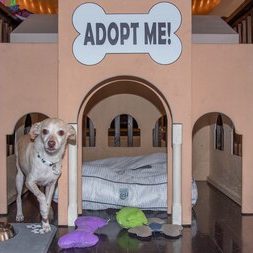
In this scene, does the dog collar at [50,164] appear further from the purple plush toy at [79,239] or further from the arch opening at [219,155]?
the arch opening at [219,155]

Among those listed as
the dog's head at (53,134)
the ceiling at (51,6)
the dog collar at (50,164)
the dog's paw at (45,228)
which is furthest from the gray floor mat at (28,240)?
the ceiling at (51,6)

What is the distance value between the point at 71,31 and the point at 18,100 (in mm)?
639

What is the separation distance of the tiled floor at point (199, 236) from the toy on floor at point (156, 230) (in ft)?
0.13

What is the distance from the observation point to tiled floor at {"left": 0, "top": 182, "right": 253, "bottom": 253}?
88.1 inches

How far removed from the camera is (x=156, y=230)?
8.27 feet

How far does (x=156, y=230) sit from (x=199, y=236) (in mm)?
262

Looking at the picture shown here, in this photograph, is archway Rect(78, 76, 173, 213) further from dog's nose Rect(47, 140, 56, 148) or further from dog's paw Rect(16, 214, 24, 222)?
dog's nose Rect(47, 140, 56, 148)

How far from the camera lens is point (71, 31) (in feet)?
8.91

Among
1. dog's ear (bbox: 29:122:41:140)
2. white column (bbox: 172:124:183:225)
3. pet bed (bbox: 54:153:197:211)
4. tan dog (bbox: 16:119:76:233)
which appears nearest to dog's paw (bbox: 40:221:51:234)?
tan dog (bbox: 16:119:76:233)

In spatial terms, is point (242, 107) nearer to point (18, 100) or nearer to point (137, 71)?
point (137, 71)

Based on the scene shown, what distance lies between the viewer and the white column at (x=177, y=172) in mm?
2732

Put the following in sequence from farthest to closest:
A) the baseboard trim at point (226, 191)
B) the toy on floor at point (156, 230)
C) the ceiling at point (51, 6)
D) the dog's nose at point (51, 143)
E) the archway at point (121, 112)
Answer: the archway at point (121, 112) → the ceiling at point (51, 6) → the baseboard trim at point (226, 191) → the toy on floor at point (156, 230) → the dog's nose at point (51, 143)

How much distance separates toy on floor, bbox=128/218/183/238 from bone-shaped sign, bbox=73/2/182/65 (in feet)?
3.50

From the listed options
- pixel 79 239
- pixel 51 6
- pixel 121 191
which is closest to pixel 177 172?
pixel 121 191
